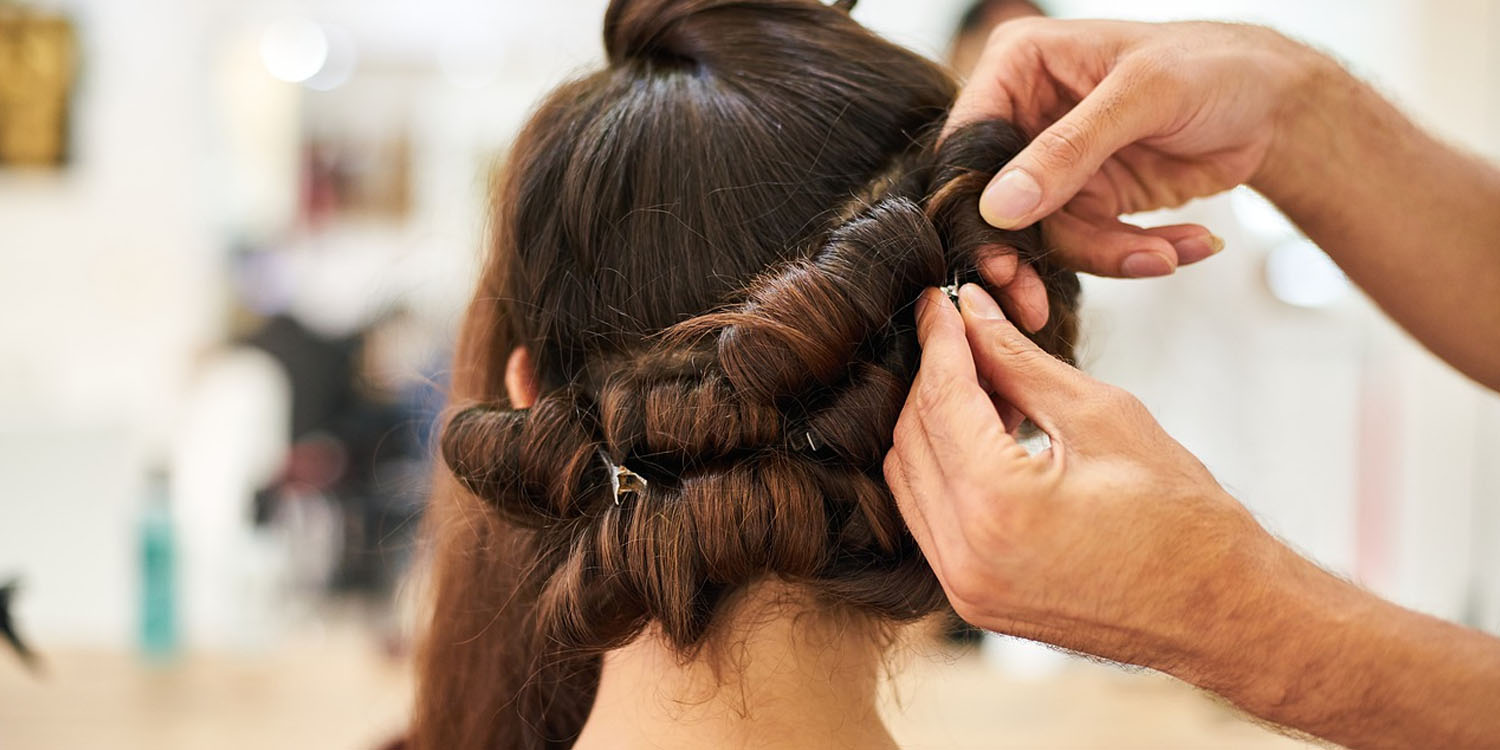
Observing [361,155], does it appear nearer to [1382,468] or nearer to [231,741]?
[231,741]

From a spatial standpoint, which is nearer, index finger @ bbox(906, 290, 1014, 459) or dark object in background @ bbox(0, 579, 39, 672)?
index finger @ bbox(906, 290, 1014, 459)

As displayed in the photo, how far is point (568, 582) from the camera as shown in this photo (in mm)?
838

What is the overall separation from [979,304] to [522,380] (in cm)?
42

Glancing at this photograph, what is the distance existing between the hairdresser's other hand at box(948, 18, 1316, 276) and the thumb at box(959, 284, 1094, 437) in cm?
11

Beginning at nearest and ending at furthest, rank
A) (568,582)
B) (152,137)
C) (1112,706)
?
(568,582)
(1112,706)
(152,137)

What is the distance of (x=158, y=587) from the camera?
2584 millimetres

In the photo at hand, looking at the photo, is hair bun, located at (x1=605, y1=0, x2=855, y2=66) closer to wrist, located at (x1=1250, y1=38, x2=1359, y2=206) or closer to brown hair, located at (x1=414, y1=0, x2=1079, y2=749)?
brown hair, located at (x1=414, y1=0, x2=1079, y2=749)

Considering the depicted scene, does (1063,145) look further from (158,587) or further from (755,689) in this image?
(158,587)

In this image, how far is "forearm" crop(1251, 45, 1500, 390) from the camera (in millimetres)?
1173

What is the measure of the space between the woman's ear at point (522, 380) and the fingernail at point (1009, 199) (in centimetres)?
42

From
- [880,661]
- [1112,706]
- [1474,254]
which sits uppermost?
[1474,254]

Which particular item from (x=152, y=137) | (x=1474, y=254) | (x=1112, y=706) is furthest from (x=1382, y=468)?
(x=152, y=137)

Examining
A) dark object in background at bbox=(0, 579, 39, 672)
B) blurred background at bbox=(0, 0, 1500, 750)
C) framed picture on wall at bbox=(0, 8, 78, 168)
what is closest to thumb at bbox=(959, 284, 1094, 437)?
dark object in background at bbox=(0, 579, 39, 672)

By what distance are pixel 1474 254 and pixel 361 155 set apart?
423 cm
